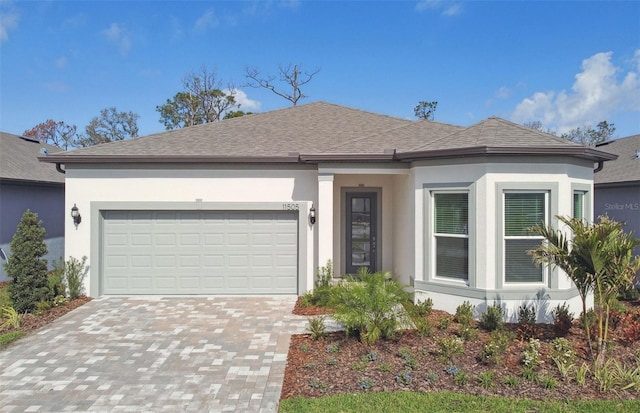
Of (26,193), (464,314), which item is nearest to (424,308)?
(464,314)

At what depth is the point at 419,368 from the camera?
18.1 feet

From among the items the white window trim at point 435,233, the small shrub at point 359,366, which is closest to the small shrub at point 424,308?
the white window trim at point 435,233

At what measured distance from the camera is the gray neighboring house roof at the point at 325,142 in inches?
313

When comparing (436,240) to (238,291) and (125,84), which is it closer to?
(238,291)

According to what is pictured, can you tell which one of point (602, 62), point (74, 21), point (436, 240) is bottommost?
point (436, 240)

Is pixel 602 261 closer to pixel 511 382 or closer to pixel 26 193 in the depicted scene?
pixel 511 382

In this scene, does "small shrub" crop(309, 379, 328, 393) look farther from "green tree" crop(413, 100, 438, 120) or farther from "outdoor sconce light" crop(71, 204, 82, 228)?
"green tree" crop(413, 100, 438, 120)

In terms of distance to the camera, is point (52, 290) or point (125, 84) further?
point (125, 84)

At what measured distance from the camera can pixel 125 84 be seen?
75.2ft

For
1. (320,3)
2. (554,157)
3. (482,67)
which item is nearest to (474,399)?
(554,157)

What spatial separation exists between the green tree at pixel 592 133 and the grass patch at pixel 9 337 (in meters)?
48.1

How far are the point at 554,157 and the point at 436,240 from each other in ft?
8.92

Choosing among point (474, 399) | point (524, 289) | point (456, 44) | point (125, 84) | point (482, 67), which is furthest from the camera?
point (125, 84)

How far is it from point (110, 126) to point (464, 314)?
151 ft
